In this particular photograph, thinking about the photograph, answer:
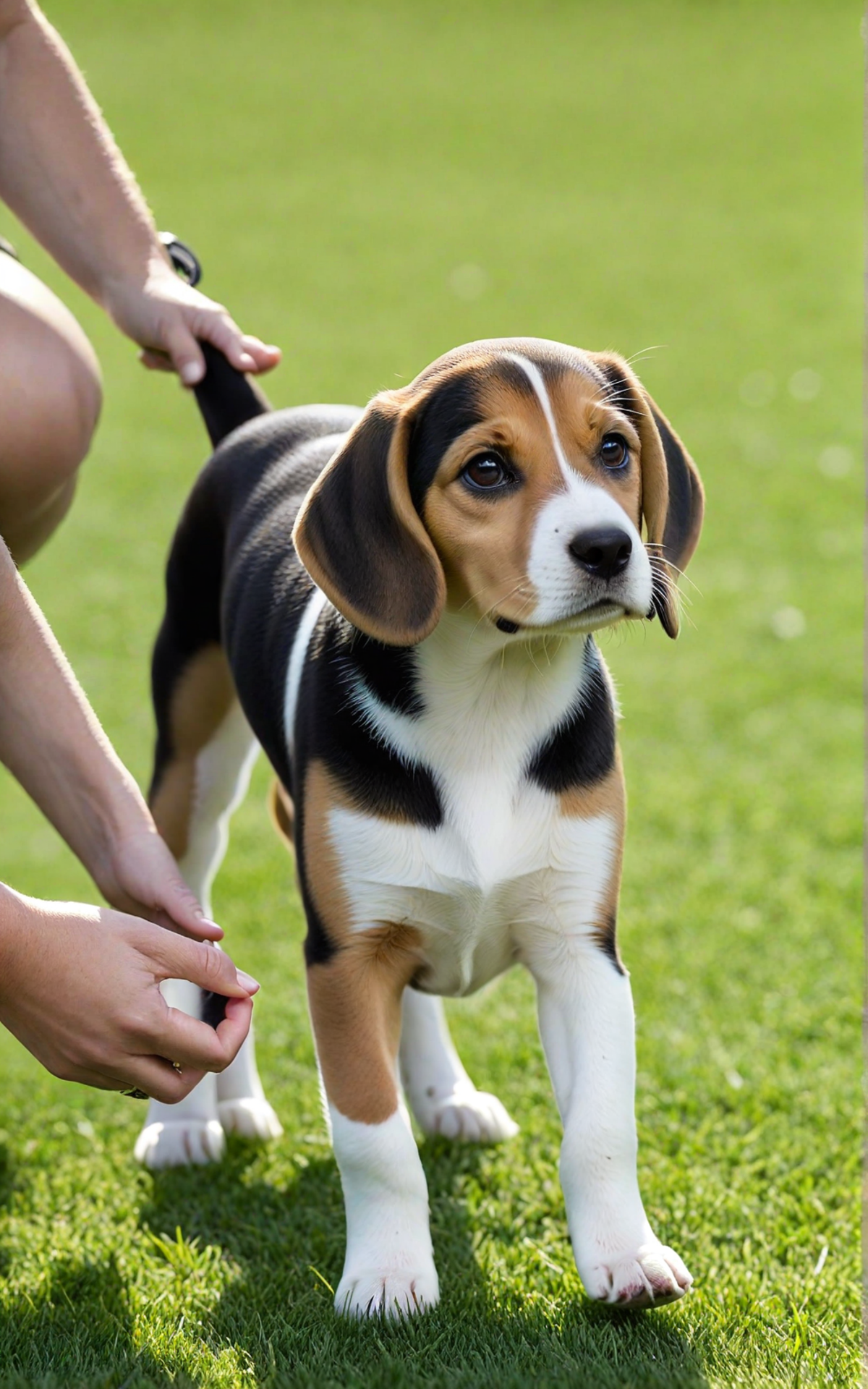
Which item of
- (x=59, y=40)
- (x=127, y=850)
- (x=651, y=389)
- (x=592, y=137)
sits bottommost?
(x=592, y=137)

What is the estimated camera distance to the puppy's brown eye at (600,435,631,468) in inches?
106

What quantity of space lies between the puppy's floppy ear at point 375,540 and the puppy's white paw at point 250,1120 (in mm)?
1552

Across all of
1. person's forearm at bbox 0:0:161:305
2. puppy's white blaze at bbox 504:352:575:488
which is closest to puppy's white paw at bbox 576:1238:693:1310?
puppy's white blaze at bbox 504:352:575:488

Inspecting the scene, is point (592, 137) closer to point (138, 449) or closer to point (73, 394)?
point (138, 449)

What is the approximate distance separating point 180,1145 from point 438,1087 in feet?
1.99

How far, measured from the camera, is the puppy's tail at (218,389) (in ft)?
12.4

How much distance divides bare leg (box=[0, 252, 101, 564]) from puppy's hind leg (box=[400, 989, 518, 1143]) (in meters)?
1.40

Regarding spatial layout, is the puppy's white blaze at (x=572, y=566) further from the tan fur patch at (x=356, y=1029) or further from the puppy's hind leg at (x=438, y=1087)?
the puppy's hind leg at (x=438, y=1087)

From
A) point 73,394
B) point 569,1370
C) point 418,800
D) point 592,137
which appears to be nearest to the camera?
point 569,1370

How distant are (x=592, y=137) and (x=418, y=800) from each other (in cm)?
2228

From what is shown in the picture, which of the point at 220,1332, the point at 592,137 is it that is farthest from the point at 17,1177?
the point at 592,137

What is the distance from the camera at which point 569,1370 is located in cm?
246

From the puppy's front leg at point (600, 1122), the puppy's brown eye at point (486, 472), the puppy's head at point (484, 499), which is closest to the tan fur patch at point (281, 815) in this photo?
the puppy's front leg at point (600, 1122)

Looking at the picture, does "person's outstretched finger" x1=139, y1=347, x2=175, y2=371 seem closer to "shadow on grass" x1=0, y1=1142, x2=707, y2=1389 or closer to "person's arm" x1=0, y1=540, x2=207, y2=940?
"person's arm" x1=0, y1=540, x2=207, y2=940
